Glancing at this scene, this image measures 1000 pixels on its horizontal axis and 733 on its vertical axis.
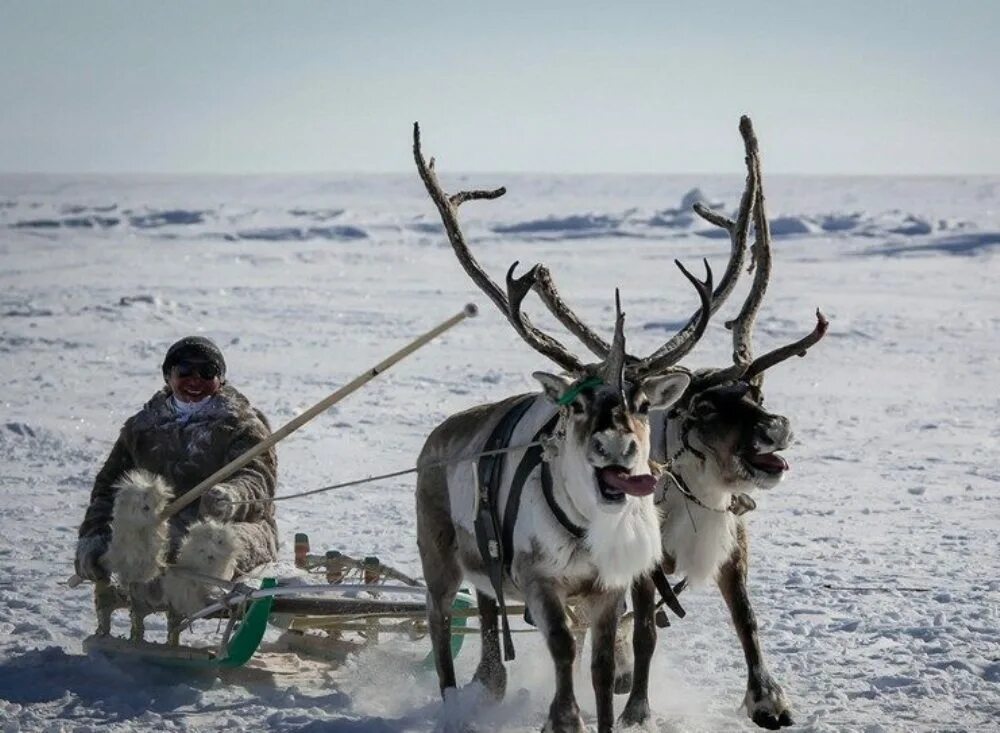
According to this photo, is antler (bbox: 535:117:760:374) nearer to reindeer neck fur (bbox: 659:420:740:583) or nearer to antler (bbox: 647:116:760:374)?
antler (bbox: 647:116:760:374)

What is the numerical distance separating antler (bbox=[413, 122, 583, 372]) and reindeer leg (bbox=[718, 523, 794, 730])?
1065 mm

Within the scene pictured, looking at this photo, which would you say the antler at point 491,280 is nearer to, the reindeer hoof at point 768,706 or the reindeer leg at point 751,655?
the reindeer leg at point 751,655

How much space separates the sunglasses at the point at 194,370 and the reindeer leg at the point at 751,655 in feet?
8.55

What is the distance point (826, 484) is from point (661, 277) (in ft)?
57.7

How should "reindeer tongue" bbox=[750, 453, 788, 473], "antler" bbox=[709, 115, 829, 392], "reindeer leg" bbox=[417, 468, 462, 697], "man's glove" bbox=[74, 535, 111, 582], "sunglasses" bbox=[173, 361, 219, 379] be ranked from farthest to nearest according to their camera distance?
"sunglasses" bbox=[173, 361, 219, 379] < "man's glove" bbox=[74, 535, 111, 582] < "reindeer leg" bbox=[417, 468, 462, 697] < "antler" bbox=[709, 115, 829, 392] < "reindeer tongue" bbox=[750, 453, 788, 473]

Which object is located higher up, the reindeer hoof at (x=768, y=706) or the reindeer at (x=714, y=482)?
the reindeer at (x=714, y=482)

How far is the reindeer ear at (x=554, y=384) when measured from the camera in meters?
4.90

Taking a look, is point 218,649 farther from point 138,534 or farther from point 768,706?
point 768,706

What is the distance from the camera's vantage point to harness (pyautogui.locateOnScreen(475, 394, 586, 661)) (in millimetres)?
5176

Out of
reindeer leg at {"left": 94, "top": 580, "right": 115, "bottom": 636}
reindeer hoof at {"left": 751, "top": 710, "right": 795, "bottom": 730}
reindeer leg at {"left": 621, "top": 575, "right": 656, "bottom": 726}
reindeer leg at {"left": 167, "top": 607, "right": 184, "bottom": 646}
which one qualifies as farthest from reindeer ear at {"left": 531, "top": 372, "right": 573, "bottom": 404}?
reindeer leg at {"left": 94, "top": 580, "right": 115, "bottom": 636}

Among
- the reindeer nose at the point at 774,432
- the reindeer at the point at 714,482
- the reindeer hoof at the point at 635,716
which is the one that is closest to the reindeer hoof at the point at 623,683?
the reindeer at the point at 714,482

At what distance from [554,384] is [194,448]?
2.41 metres

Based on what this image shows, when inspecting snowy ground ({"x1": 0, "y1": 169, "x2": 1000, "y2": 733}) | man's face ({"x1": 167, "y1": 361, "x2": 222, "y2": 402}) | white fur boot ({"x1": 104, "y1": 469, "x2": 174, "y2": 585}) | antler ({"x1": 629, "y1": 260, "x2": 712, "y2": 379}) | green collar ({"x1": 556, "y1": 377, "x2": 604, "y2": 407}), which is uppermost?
antler ({"x1": 629, "y1": 260, "x2": 712, "y2": 379})

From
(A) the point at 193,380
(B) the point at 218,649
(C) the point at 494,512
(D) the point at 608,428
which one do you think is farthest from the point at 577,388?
(A) the point at 193,380
